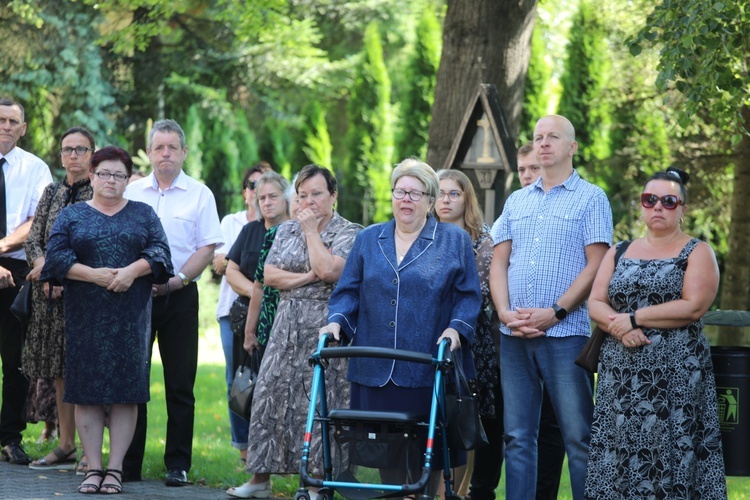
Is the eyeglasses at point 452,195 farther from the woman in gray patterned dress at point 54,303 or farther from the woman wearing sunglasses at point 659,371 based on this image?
the woman in gray patterned dress at point 54,303

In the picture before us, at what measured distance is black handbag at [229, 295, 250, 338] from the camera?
25.8 ft

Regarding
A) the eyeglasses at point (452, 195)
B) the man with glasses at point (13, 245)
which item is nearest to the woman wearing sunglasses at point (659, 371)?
the eyeglasses at point (452, 195)

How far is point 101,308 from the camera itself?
7047 mm

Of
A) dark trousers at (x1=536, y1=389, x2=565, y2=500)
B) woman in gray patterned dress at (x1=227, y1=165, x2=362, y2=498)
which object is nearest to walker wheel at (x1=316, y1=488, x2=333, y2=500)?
woman in gray patterned dress at (x1=227, y1=165, x2=362, y2=498)

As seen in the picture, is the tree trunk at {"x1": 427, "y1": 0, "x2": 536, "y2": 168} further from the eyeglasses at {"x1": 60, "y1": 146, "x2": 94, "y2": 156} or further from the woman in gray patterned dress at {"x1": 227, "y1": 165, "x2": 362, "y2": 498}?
the woman in gray patterned dress at {"x1": 227, "y1": 165, "x2": 362, "y2": 498}

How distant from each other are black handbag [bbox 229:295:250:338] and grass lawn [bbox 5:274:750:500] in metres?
1.13

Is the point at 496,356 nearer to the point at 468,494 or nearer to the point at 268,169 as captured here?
the point at 468,494

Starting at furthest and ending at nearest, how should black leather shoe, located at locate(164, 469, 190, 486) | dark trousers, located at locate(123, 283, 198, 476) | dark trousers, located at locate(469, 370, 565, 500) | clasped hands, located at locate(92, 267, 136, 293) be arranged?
dark trousers, located at locate(123, 283, 198, 476)
black leather shoe, located at locate(164, 469, 190, 486)
clasped hands, located at locate(92, 267, 136, 293)
dark trousers, located at locate(469, 370, 565, 500)

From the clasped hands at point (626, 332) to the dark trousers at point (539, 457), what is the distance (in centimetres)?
120

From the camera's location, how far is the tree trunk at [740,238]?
43.7 ft

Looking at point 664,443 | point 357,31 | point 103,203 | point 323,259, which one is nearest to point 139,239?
point 103,203

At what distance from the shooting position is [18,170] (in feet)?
27.8

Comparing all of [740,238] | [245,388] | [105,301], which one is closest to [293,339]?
[245,388]

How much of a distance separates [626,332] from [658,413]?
459mm
